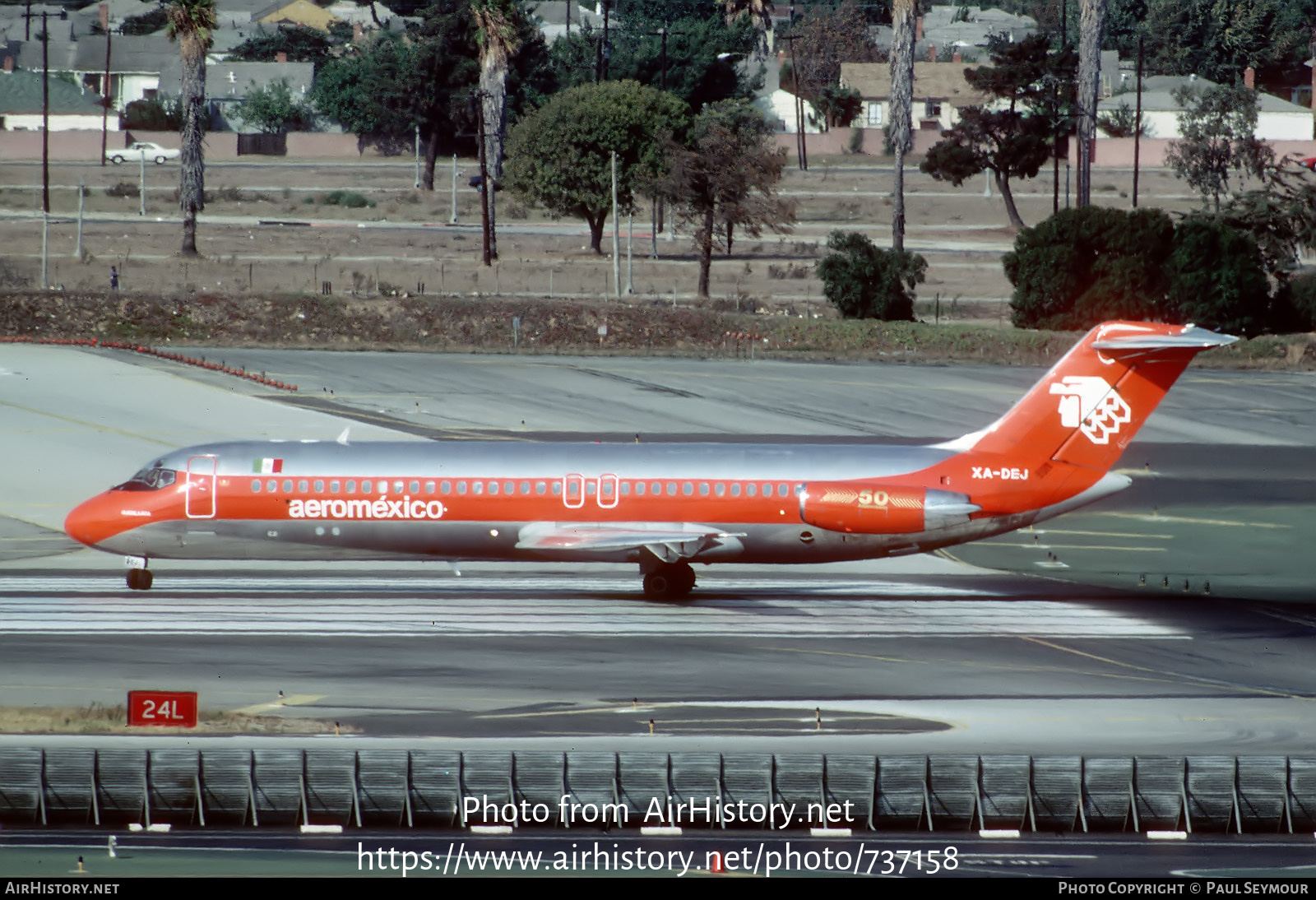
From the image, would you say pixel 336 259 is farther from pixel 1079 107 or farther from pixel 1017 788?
pixel 1017 788

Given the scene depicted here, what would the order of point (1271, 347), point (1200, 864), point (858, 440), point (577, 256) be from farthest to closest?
1. point (577, 256)
2. point (1271, 347)
3. point (858, 440)
4. point (1200, 864)

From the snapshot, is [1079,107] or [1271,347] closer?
[1271,347]

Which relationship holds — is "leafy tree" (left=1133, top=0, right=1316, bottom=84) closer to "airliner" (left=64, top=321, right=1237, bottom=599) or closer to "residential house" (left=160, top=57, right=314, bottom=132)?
"residential house" (left=160, top=57, right=314, bottom=132)

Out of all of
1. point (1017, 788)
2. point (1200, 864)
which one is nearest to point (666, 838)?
point (1017, 788)

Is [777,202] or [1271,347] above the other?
[777,202]

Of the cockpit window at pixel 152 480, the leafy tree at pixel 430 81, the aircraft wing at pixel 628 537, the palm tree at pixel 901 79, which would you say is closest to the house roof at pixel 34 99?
the leafy tree at pixel 430 81


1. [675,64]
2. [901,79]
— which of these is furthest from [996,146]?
[675,64]

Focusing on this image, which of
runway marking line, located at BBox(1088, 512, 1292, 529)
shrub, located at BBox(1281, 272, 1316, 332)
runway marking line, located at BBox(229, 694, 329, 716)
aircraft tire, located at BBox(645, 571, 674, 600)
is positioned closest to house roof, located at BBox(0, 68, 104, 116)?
shrub, located at BBox(1281, 272, 1316, 332)

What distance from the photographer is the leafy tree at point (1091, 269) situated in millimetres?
89688

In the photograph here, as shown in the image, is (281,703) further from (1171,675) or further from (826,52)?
(826,52)

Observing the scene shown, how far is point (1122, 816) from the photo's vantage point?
24234 millimetres

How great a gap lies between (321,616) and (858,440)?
3046 centimetres

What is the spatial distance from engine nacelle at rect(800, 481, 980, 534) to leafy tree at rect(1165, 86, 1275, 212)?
9110 centimetres

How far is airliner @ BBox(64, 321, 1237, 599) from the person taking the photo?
1554 inches
